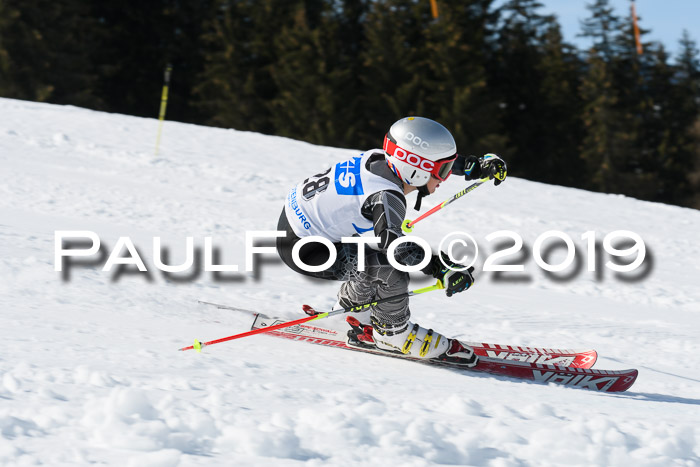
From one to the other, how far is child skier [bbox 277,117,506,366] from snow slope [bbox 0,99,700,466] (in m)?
0.21

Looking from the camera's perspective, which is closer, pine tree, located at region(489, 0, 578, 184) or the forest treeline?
the forest treeline

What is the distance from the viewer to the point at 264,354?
4309mm

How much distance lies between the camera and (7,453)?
252 centimetres

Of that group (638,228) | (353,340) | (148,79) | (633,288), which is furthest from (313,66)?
(353,340)

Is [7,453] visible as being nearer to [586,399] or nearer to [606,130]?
[586,399]

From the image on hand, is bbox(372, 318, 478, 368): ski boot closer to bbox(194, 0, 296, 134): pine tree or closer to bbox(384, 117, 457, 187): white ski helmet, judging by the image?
bbox(384, 117, 457, 187): white ski helmet

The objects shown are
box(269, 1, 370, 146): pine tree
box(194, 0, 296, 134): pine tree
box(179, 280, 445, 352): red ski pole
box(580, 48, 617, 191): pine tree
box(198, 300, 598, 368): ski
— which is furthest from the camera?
box(194, 0, 296, 134): pine tree

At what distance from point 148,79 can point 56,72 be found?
534cm

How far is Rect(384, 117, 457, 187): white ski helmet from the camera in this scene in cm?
443

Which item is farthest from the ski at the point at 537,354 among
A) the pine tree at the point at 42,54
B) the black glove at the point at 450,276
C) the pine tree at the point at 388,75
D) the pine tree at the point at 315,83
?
the pine tree at the point at 42,54

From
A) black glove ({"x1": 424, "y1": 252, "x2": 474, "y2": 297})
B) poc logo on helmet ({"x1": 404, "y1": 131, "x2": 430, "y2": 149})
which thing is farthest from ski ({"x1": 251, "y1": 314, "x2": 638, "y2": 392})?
poc logo on helmet ({"x1": 404, "y1": 131, "x2": 430, "y2": 149})

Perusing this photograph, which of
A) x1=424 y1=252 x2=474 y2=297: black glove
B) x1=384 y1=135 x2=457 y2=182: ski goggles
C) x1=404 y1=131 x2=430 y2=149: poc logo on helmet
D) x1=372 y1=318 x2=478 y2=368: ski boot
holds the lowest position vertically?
x1=372 y1=318 x2=478 y2=368: ski boot

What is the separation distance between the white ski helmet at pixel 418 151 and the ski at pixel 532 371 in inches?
42.8

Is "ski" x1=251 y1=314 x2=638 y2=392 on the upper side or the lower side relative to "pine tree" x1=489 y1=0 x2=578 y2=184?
lower
